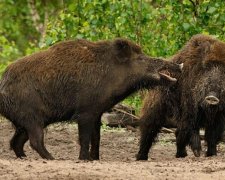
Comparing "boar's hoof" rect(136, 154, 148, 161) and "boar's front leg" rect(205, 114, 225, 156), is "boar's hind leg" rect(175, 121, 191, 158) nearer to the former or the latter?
"boar's front leg" rect(205, 114, 225, 156)

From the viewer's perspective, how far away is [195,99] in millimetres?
12172

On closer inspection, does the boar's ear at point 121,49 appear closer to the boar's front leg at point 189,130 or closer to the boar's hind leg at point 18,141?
the boar's front leg at point 189,130

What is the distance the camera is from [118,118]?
15664mm

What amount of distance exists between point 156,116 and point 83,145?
1523mm

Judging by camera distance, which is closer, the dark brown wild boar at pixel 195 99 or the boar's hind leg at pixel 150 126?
the dark brown wild boar at pixel 195 99

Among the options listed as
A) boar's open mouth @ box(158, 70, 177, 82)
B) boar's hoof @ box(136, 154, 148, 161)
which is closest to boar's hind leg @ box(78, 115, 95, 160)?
boar's open mouth @ box(158, 70, 177, 82)

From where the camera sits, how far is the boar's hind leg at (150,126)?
12.7 meters

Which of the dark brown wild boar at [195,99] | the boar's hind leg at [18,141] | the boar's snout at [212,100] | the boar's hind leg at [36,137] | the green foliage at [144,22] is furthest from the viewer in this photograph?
the green foliage at [144,22]

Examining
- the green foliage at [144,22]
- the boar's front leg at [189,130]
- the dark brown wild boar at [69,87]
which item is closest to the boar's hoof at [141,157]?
the boar's front leg at [189,130]

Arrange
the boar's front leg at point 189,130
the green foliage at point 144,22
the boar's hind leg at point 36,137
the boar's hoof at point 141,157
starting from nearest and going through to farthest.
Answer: the boar's hind leg at point 36,137
the boar's front leg at point 189,130
the boar's hoof at point 141,157
the green foliage at point 144,22

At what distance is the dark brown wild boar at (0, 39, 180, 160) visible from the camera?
11.5 meters

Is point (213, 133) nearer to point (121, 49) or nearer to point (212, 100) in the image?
point (212, 100)

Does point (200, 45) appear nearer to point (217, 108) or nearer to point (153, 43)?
point (217, 108)

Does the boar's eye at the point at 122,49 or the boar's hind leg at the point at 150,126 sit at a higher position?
the boar's eye at the point at 122,49
